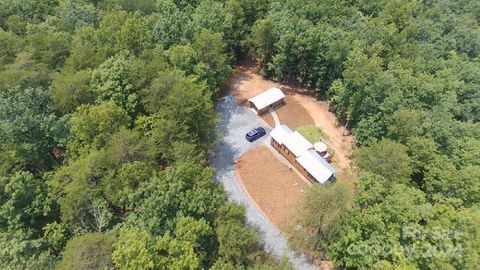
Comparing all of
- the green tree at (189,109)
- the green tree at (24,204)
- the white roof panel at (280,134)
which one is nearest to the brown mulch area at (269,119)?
the white roof panel at (280,134)

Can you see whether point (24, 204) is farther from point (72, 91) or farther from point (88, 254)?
point (72, 91)

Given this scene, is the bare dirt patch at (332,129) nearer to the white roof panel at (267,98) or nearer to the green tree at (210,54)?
the white roof panel at (267,98)

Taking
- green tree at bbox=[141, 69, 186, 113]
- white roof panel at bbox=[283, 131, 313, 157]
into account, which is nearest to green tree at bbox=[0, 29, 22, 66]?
green tree at bbox=[141, 69, 186, 113]

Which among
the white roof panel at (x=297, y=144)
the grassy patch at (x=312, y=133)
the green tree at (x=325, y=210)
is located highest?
the green tree at (x=325, y=210)

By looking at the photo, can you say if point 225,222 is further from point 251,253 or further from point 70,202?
point 70,202

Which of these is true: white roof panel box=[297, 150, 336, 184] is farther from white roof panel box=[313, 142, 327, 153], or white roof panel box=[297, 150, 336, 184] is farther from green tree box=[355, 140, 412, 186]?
green tree box=[355, 140, 412, 186]

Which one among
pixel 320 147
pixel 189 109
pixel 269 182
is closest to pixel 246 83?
pixel 320 147
